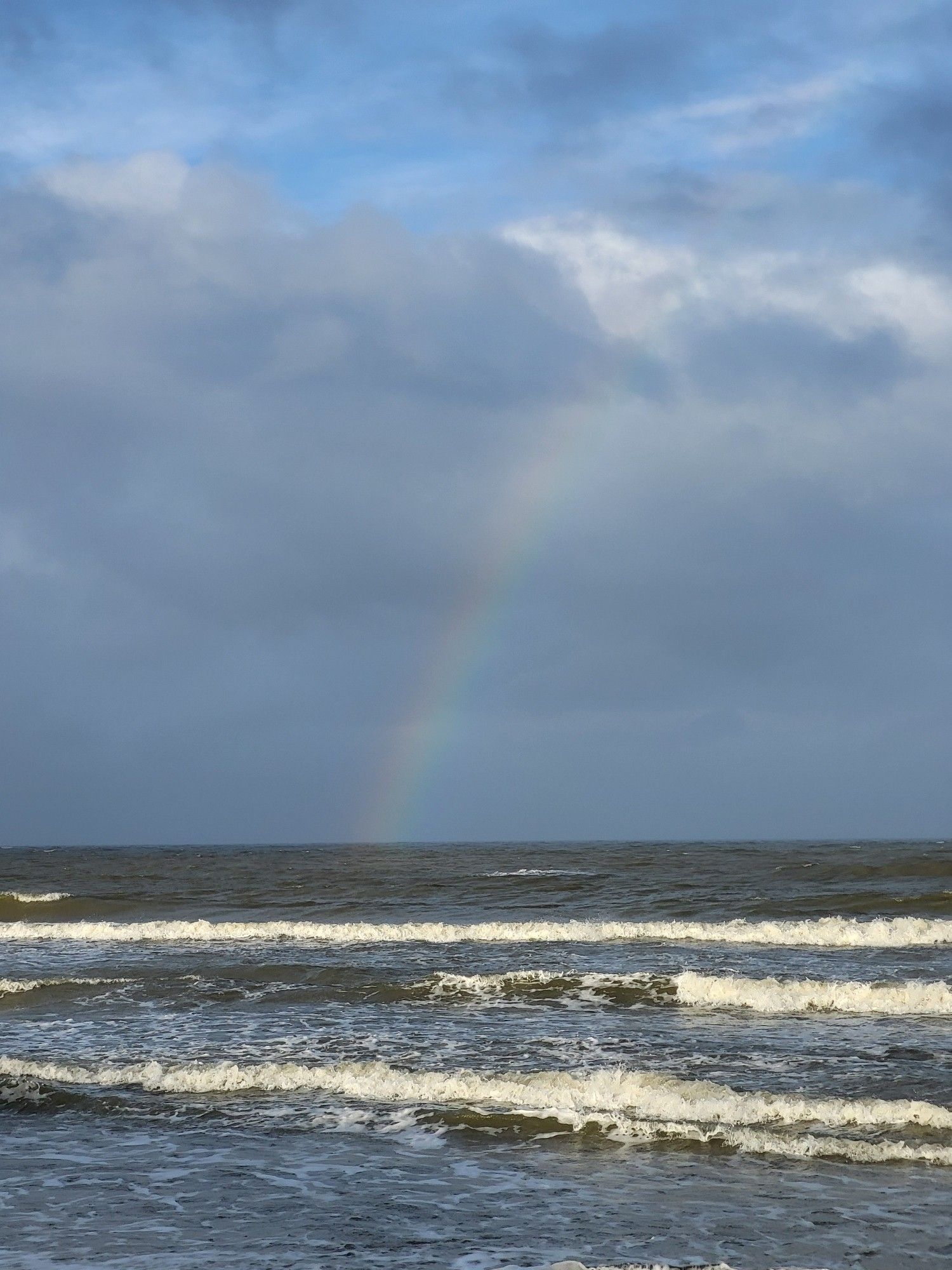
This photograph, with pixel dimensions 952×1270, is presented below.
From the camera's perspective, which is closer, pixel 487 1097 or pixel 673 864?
pixel 487 1097

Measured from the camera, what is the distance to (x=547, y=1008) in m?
17.7

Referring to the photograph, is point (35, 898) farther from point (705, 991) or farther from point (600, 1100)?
point (600, 1100)

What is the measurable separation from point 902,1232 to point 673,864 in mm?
51156

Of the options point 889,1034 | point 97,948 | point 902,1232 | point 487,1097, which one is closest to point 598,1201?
point 902,1232

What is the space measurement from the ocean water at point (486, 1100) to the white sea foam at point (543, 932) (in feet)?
0.54

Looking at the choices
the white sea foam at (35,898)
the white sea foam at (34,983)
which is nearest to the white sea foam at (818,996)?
the white sea foam at (34,983)

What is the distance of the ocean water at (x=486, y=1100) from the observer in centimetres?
827

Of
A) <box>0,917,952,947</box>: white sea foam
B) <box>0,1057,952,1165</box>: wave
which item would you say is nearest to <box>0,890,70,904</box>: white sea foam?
<box>0,917,952,947</box>: white sea foam

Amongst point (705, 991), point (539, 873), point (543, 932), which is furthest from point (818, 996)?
point (539, 873)

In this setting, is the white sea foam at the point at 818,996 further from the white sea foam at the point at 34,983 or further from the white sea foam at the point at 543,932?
the white sea foam at the point at 34,983

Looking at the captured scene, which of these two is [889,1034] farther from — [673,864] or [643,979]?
[673,864]

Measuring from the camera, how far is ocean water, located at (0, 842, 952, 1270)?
326 inches

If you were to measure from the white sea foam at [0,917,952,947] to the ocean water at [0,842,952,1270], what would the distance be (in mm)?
165

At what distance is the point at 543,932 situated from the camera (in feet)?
92.7
